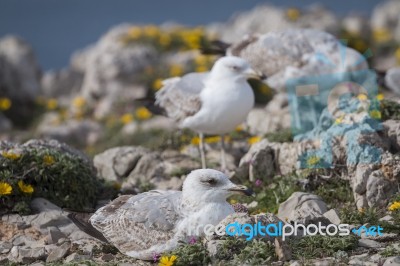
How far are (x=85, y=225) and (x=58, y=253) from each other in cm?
43

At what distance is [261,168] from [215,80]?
187cm

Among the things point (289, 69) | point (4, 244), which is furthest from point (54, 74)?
point (4, 244)

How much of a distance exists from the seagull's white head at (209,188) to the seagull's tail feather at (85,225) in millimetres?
1118

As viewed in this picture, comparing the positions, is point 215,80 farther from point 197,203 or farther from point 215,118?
point 197,203

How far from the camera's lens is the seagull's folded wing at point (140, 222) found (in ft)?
24.5

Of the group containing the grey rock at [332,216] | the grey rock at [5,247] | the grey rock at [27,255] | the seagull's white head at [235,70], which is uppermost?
the seagull's white head at [235,70]

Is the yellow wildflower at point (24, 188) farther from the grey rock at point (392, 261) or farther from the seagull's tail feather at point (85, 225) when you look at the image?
the grey rock at point (392, 261)

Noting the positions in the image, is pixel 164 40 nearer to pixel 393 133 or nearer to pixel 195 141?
pixel 195 141

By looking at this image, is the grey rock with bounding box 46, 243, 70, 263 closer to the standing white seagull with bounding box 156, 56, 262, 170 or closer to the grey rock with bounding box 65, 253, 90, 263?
the grey rock with bounding box 65, 253, 90, 263

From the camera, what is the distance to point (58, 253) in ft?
26.1

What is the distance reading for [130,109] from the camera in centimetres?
1920

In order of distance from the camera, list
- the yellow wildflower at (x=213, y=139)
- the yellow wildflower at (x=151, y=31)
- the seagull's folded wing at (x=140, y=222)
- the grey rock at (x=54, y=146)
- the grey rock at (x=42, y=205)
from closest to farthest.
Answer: the seagull's folded wing at (x=140, y=222) < the grey rock at (x=42, y=205) < the grey rock at (x=54, y=146) < the yellow wildflower at (x=213, y=139) < the yellow wildflower at (x=151, y=31)

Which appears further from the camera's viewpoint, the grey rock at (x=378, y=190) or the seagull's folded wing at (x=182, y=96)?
the seagull's folded wing at (x=182, y=96)

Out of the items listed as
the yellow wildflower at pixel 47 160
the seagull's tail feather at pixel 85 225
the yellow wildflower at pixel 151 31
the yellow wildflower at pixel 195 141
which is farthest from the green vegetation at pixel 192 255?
the yellow wildflower at pixel 151 31
